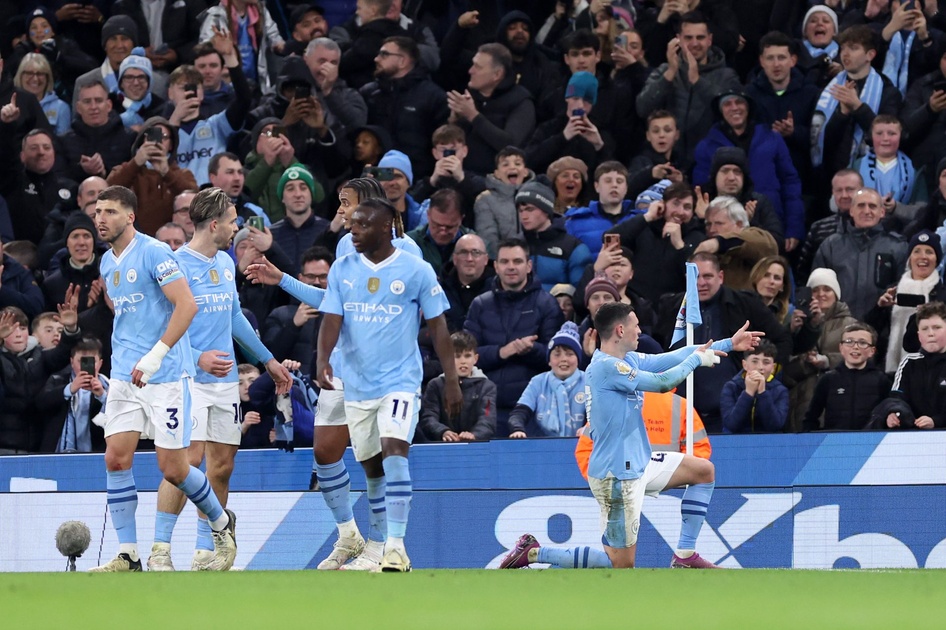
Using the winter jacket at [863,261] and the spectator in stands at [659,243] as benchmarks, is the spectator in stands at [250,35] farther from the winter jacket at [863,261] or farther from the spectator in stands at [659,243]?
the winter jacket at [863,261]

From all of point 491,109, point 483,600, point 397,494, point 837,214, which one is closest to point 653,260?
point 837,214

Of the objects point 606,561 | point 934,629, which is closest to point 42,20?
point 606,561

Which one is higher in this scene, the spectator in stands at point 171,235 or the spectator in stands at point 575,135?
the spectator in stands at point 575,135

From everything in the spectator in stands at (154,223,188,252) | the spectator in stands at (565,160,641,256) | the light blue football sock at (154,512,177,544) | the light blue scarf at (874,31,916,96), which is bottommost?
the light blue football sock at (154,512,177,544)

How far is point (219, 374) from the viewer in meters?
12.2

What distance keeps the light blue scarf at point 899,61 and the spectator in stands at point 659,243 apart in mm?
3548

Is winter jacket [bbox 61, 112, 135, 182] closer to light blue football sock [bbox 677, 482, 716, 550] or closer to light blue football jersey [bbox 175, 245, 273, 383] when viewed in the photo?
light blue football jersey [bbox 175, 245, 273, 383]

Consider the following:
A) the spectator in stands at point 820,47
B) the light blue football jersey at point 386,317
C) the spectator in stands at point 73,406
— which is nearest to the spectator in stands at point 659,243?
the spectator in stands at point 820,47

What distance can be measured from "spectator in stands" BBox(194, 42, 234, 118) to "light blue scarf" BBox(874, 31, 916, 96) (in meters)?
7.49

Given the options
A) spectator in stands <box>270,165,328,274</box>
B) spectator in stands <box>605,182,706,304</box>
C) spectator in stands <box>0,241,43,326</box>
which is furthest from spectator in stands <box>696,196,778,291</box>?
spectator in stands <box>0,241,43,326</box>

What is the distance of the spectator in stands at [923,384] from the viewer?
14.1m

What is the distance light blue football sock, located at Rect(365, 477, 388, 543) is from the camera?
11977 millimetres

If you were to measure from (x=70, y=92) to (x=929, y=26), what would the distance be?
34.8 feet

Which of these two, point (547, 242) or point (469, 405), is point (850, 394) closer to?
point (469, 405)
